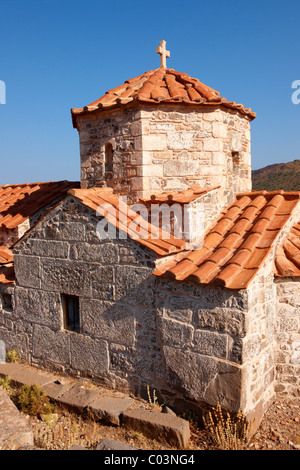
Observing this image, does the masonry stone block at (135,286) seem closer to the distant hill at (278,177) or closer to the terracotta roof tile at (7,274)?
the terracotta roof tile at (7,274)

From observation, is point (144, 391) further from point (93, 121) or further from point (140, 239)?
point (93, 121)

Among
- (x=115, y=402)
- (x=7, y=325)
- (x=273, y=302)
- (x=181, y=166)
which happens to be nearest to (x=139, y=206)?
(x=181, y=166)

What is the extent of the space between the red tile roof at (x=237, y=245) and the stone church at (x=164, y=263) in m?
0.02

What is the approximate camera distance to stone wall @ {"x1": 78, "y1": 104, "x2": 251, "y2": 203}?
579cm

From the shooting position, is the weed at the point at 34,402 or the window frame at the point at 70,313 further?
the window frame at the point at 70,313

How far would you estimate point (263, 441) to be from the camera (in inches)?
161

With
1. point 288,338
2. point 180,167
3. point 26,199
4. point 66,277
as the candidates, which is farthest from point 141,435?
point 26,199

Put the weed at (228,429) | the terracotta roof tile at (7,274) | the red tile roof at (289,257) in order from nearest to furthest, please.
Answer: the weed at (228,429), the red tile roof at (289,257), the terracotta roof tile at (7,274)

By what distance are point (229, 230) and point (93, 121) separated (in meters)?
3.07

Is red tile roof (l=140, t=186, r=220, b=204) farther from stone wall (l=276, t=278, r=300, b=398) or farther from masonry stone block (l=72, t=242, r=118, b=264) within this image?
stone wall (l=276, t=278, r=300, b=398)

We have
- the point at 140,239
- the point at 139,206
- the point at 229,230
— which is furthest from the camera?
the point at 139,206

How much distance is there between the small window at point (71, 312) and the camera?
18.9 feet

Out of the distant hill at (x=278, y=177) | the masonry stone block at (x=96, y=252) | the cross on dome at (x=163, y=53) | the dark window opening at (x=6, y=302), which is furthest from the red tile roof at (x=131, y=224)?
the distant hill at (x=278, y=177)

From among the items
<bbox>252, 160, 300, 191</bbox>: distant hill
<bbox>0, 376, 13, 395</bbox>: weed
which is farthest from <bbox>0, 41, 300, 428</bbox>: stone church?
<bbox>252, 160, 300, 191</bbox>: distant hill
